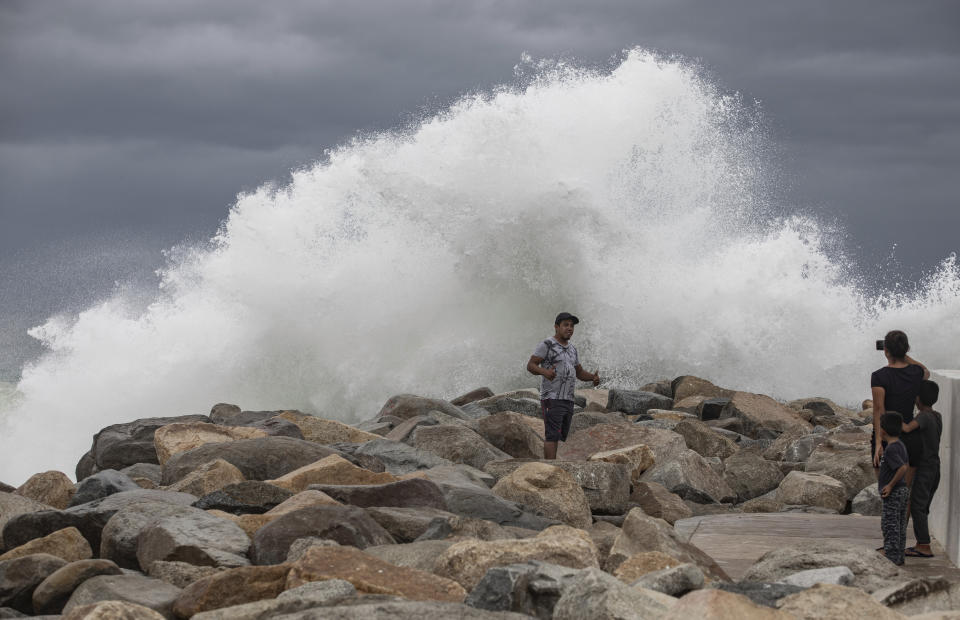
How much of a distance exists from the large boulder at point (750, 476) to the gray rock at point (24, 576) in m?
5.02

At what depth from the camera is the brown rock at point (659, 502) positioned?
7094mm

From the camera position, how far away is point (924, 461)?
535cm

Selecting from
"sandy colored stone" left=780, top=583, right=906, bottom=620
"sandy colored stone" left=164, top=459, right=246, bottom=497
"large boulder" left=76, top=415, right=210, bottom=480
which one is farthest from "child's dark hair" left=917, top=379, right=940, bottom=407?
"large boulder" left=76, top=415, right=210, bottom=480

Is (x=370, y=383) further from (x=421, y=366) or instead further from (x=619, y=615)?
(x=619, y=615)

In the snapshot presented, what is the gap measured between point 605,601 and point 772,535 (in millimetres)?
3034

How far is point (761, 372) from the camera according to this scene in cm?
2092

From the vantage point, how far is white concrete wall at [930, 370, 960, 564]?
542 centimetres

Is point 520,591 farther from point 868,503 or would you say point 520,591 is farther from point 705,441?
point 705,441

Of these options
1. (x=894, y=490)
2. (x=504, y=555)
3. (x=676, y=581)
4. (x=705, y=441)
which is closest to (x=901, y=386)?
(x=894, y=490)

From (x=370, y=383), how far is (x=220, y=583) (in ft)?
52.7

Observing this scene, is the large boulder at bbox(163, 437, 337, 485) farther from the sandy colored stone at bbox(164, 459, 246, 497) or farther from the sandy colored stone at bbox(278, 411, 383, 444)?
the sandy colored stone at bbox(278, 411, 383, 444)

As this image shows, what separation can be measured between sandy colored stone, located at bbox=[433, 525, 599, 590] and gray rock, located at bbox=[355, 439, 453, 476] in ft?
10.9

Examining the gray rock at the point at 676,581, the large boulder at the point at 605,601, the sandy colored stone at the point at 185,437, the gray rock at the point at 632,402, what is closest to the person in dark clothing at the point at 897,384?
the gray rock at the point at 676,581

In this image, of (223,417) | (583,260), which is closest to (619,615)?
(223,417)
